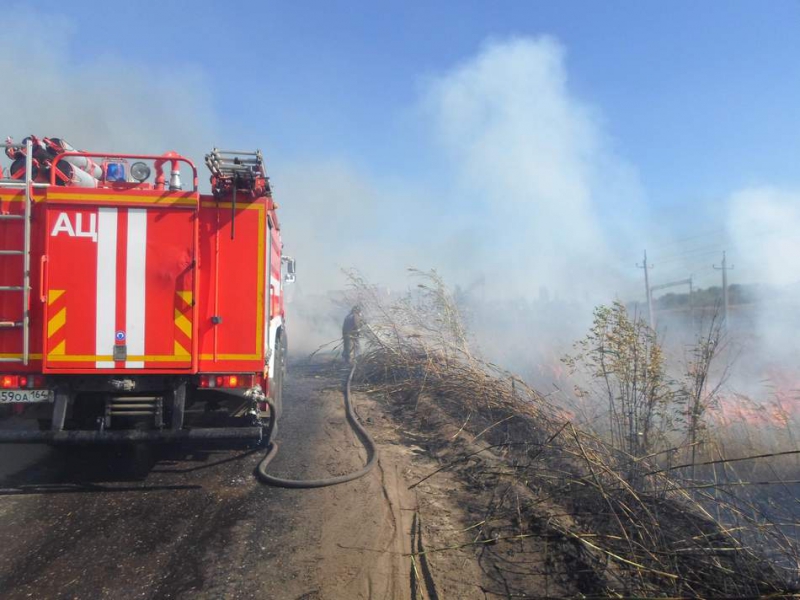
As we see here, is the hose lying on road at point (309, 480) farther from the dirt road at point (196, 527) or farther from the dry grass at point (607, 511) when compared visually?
the dry grass at point (607, 511)

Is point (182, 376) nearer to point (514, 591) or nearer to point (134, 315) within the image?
point (134, 315)

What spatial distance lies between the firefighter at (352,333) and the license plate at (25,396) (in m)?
8.01

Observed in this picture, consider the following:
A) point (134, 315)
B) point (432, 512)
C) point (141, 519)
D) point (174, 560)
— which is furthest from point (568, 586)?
point (134, 315)

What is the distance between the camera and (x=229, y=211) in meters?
4.99

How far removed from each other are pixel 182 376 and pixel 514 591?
133 inches

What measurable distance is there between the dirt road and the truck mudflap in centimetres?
49

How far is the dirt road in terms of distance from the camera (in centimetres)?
328

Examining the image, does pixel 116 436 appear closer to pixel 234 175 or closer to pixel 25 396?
pixel 25 396

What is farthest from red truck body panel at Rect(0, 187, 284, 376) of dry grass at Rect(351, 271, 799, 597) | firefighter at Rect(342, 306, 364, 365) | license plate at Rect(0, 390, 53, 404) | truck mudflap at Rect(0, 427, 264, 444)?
firefighter at Rect(342, 306, 364, 365)

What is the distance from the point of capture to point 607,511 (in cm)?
380

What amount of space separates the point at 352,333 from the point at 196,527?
28.7 ft

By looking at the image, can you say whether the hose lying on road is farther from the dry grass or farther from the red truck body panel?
the red truck body panel

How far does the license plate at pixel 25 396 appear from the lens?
463 cm

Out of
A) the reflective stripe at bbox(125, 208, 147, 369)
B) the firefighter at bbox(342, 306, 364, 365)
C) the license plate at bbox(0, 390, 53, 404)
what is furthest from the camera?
the firefighter at bbox(342, 306, 364, 365)
